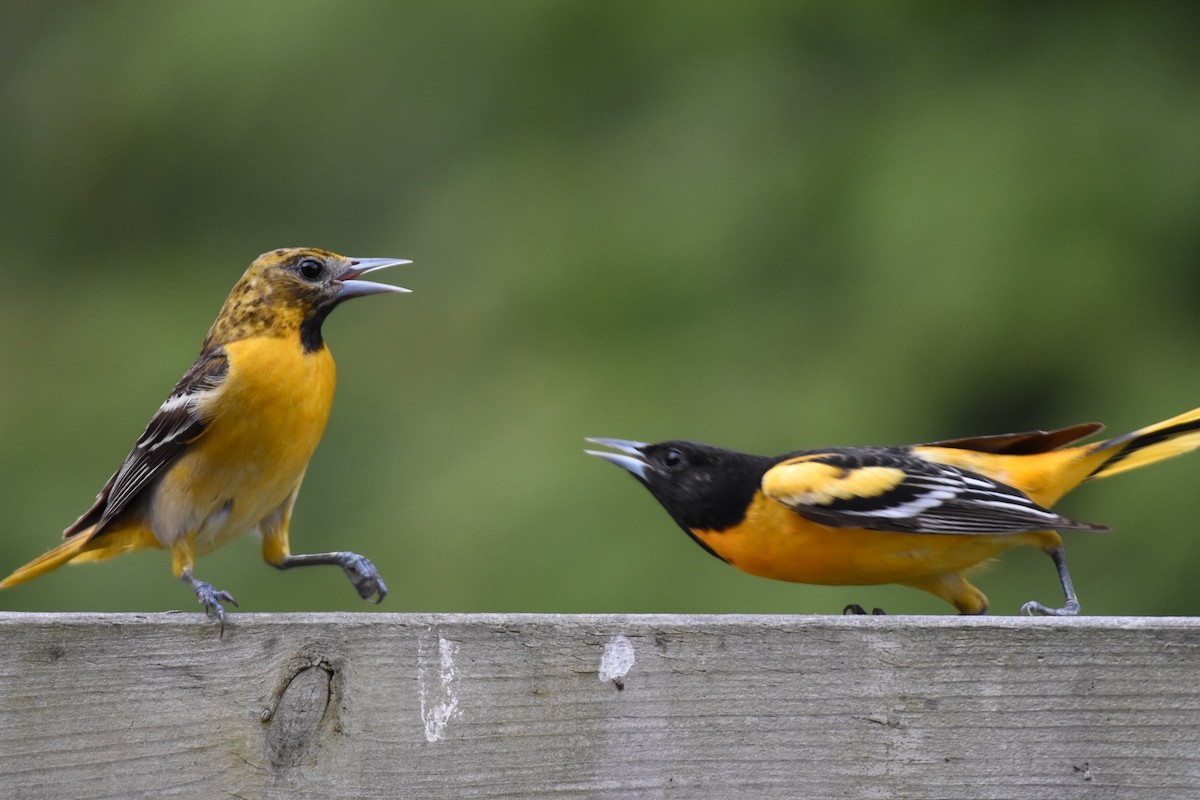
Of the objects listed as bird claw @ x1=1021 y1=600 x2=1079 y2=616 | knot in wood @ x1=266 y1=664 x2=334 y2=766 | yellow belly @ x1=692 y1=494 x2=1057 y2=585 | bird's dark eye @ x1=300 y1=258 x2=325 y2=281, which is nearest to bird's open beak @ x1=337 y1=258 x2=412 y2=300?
bird's dark eye @ x1=300 y1=258 x2=325 y2=281

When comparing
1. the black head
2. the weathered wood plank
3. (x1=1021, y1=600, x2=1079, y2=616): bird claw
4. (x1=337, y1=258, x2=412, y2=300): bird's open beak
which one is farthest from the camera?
the black head

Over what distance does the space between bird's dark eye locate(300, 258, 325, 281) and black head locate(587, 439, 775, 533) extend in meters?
0.76

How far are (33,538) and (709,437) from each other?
2.57 meters

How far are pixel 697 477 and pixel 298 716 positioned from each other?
5.17 feet

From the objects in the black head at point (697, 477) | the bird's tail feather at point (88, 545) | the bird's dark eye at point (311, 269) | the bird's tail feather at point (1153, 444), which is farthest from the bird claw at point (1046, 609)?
the bird's tail feather at point (88, 545)

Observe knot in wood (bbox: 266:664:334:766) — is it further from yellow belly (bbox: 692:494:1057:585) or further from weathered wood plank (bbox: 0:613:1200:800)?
yellow belly (bbox: 692:494:1057:585)

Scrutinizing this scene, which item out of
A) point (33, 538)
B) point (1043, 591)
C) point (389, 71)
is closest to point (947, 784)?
point (1043, 591)

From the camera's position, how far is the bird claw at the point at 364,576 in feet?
10.7

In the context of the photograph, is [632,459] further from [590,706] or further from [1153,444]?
[590,706]

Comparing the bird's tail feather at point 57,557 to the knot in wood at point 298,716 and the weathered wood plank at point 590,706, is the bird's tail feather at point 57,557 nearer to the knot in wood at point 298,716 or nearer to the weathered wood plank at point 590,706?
the weathered wood plank at point 590,706

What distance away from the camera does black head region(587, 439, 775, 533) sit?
3.32 m

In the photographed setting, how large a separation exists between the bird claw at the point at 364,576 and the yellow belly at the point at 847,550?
2.66 ft

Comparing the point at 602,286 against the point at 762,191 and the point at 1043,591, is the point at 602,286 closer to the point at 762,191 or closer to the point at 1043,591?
the point at 762,191

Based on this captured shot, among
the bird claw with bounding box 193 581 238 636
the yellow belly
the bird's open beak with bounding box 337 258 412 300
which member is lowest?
the yellow belly
